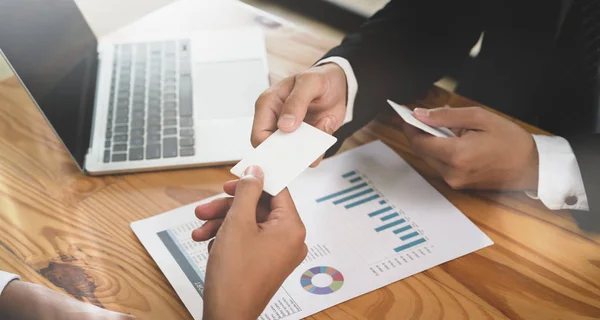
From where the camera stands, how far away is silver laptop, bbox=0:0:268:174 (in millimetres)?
792

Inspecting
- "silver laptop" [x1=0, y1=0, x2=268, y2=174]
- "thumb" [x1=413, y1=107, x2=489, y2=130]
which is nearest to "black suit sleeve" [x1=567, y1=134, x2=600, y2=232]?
"thumb" [x1=413, y1=107, x2=489, y2=130]

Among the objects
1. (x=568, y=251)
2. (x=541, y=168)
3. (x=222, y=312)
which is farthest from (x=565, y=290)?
(x=222, y=312)

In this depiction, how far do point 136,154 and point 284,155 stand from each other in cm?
30

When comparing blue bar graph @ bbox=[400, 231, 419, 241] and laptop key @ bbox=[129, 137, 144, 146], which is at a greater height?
blue bar graph @ bbox=[400, 231, 419, 241]

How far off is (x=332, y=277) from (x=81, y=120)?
0.45 metres

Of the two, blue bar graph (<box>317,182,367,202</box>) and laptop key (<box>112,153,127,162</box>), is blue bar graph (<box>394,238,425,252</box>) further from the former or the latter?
laptop key (<box>112,153,127,162</box>)

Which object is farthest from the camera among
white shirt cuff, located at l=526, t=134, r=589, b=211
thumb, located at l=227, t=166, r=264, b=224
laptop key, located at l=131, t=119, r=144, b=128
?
laptop key, located at l=131, t=119, r=144, b=128

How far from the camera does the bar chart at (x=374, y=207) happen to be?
723 mm

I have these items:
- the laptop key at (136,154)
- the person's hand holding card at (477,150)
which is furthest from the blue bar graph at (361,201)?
the laptop key at (136,154)

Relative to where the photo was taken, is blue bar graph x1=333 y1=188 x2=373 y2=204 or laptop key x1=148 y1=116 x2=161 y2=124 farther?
laptop key x1=148 y1=116 x2=161 y2=124

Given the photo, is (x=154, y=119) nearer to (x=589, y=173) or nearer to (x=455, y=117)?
(x=455, y=117)

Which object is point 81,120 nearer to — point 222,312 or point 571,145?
point 222,312

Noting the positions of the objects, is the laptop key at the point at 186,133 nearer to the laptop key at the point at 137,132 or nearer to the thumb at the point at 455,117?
the laptop key at the point at 137,132

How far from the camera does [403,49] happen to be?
3.17 feet
